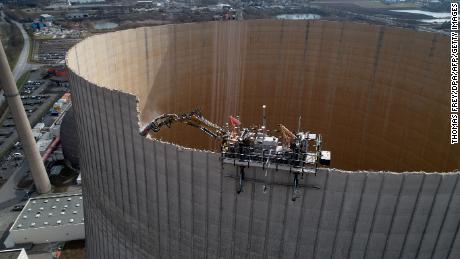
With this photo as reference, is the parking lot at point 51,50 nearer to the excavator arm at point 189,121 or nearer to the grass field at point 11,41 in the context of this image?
the grass field at point 11,41

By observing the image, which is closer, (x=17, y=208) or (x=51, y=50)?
(x=17, y=208)

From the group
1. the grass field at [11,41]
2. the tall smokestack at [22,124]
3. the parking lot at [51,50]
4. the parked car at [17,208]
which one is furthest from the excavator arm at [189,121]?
the grass field at [11,41]

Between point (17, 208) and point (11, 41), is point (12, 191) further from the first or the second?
point (11, 41)

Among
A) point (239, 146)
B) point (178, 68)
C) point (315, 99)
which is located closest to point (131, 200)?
point (239, 146)

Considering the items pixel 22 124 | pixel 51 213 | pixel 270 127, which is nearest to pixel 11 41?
pixel 22 124

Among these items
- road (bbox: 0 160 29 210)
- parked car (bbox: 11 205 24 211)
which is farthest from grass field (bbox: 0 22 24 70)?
parked car (bbox: 11 205 24 211)

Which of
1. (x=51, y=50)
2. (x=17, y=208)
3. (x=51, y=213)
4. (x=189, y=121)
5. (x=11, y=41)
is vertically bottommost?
(x=17, y=208)

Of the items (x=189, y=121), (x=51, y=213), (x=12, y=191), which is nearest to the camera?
(x=189, y=121)
